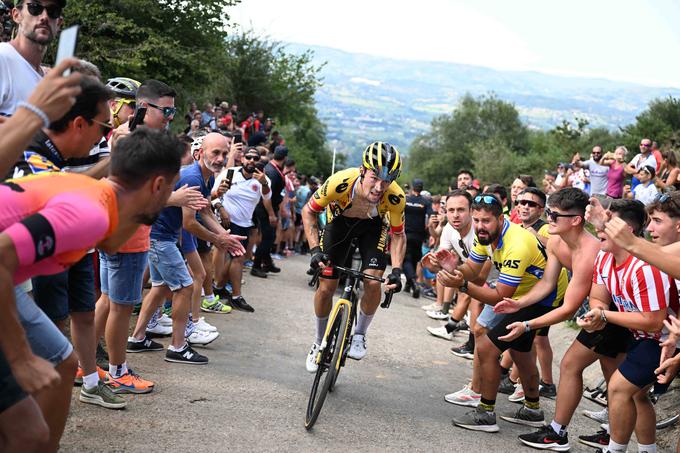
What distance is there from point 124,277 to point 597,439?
4.59 m

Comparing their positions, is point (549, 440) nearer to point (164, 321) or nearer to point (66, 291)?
point (66, 291)

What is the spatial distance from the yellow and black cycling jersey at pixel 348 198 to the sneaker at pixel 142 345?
226 cm

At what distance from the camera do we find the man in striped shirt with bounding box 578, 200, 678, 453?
5.82m

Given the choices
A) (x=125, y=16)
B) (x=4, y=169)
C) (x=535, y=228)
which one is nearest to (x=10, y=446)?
(x=4, y=169)

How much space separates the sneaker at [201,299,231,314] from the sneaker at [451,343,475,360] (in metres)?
3.31

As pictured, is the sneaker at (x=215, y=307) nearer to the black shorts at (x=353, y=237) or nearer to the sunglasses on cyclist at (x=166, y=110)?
the black shorts at (x=353, y=237)

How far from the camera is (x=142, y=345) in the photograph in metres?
7.96

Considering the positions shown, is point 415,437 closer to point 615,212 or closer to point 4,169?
point 615,212

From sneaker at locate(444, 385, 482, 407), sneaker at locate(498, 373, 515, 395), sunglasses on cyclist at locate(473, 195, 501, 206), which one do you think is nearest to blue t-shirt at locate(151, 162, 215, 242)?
sunglasses on cyclist at locate(473, 195, 501, 206)

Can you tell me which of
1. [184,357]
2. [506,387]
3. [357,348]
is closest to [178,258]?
[184,357]

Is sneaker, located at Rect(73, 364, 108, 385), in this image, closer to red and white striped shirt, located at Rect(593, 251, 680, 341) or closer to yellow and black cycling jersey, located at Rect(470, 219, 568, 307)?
yellow and black cycling jersey, located at Rect(470, 219, 568, 307)

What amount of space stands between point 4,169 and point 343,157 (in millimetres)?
104670

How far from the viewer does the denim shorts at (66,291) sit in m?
5.09

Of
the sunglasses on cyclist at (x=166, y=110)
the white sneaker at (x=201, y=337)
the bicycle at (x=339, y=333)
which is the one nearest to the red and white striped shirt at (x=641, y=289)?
the bicycle at (x=339, y=333)
